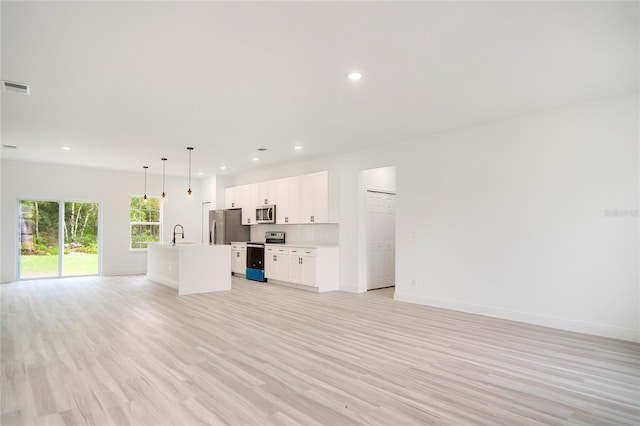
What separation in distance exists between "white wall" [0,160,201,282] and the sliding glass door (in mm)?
196

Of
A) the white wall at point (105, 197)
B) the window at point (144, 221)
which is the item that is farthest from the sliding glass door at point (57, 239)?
the window at point (144, 221)

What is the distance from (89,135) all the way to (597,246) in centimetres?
758

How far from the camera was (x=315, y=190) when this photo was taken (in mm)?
8031

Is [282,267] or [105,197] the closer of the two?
[282,267]

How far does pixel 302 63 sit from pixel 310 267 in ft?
15.7

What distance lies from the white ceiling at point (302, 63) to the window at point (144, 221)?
4.57 meters

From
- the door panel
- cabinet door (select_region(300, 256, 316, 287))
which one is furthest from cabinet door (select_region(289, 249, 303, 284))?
the door panel

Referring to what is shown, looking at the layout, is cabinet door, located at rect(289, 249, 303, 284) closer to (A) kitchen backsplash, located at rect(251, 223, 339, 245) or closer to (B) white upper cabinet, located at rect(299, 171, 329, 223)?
(A) kitchen backsplash, located at rect(251, 223, 339, 245)

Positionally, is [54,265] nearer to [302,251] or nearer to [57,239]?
[57,239]

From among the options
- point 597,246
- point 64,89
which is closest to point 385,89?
point 597,246

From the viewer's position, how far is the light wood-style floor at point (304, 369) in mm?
2510

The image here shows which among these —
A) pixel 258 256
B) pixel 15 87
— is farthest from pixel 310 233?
pixel 15 87

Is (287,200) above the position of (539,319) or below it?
above

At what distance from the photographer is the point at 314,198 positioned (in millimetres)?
8039
